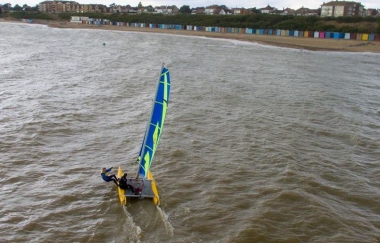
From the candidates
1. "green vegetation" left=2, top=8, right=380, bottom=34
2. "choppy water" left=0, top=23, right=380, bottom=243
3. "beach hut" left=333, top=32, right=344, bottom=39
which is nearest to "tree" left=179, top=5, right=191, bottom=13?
"green vegetation" left=2, top=8, right=380, bottom=34

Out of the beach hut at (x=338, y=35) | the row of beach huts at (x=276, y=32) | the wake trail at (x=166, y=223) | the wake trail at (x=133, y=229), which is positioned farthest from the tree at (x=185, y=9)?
the wake trail at (x=133, y=229)

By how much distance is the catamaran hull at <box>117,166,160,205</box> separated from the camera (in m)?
12.4

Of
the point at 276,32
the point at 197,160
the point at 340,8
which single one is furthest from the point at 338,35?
the point at 197,160

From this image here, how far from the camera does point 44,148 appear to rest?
16.9 meters

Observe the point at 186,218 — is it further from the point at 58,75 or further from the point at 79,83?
the point at 58,75

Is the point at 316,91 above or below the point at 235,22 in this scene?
below

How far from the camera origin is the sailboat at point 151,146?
11914 millimetres

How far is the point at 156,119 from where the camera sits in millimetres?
12172

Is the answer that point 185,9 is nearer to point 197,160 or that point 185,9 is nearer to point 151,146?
point 197,160

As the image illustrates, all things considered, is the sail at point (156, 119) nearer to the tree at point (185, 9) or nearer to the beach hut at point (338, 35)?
the beach hut at point (338, 35)

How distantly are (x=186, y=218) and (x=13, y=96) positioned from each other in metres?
18.0

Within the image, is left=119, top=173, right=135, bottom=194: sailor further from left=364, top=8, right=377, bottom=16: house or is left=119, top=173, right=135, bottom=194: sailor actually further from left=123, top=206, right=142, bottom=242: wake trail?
left=364, top=8, right=377, bottom=16: house

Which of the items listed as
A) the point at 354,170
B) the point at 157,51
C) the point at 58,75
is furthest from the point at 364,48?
the point at 354,170

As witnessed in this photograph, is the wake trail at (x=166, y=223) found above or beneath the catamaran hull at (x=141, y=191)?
beneath
